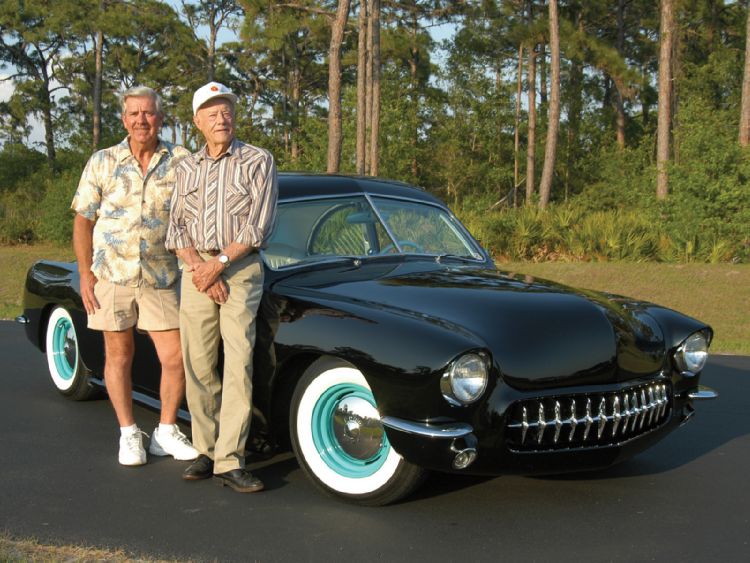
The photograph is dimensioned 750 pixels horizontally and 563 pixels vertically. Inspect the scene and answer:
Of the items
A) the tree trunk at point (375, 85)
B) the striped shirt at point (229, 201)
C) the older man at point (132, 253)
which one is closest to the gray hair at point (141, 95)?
the older man at point (132, 253)

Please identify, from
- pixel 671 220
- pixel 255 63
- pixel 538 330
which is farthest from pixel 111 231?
pixel 255 63

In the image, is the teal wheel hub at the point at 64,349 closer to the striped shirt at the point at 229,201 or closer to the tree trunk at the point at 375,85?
the striped shirt at the point at 229,201

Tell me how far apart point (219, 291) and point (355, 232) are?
118 centimetres

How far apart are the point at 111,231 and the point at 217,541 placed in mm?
1902

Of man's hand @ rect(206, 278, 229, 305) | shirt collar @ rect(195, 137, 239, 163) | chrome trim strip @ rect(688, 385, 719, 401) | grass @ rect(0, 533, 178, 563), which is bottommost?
grass @ rect(0, 533, 178, 563)

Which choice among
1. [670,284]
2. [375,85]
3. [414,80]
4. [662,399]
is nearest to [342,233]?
[662,399]

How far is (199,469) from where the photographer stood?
466cm

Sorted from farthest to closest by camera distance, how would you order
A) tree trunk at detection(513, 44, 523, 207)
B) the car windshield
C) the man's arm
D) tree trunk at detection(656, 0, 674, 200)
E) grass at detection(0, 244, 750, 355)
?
tree trunk at detection(513, 44, 523, 207) < tree trunk at detection(656, 0, 674, 200) < grass at detection(0, 244, 750, 355) < the car windshield < the man's arm

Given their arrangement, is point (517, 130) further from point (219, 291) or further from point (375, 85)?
point (219, 291)

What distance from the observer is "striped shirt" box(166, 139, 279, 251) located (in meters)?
4.47

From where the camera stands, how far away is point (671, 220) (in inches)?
776

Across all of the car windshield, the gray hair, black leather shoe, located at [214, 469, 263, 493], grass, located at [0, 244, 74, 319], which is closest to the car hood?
the car windshield

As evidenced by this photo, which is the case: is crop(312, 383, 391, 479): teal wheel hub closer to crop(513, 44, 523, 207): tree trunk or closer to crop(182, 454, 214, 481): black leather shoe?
crop(182, 454, 214, 481): black leather shoe

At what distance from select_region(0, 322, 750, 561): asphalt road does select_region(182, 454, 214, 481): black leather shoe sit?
0.06 meters
